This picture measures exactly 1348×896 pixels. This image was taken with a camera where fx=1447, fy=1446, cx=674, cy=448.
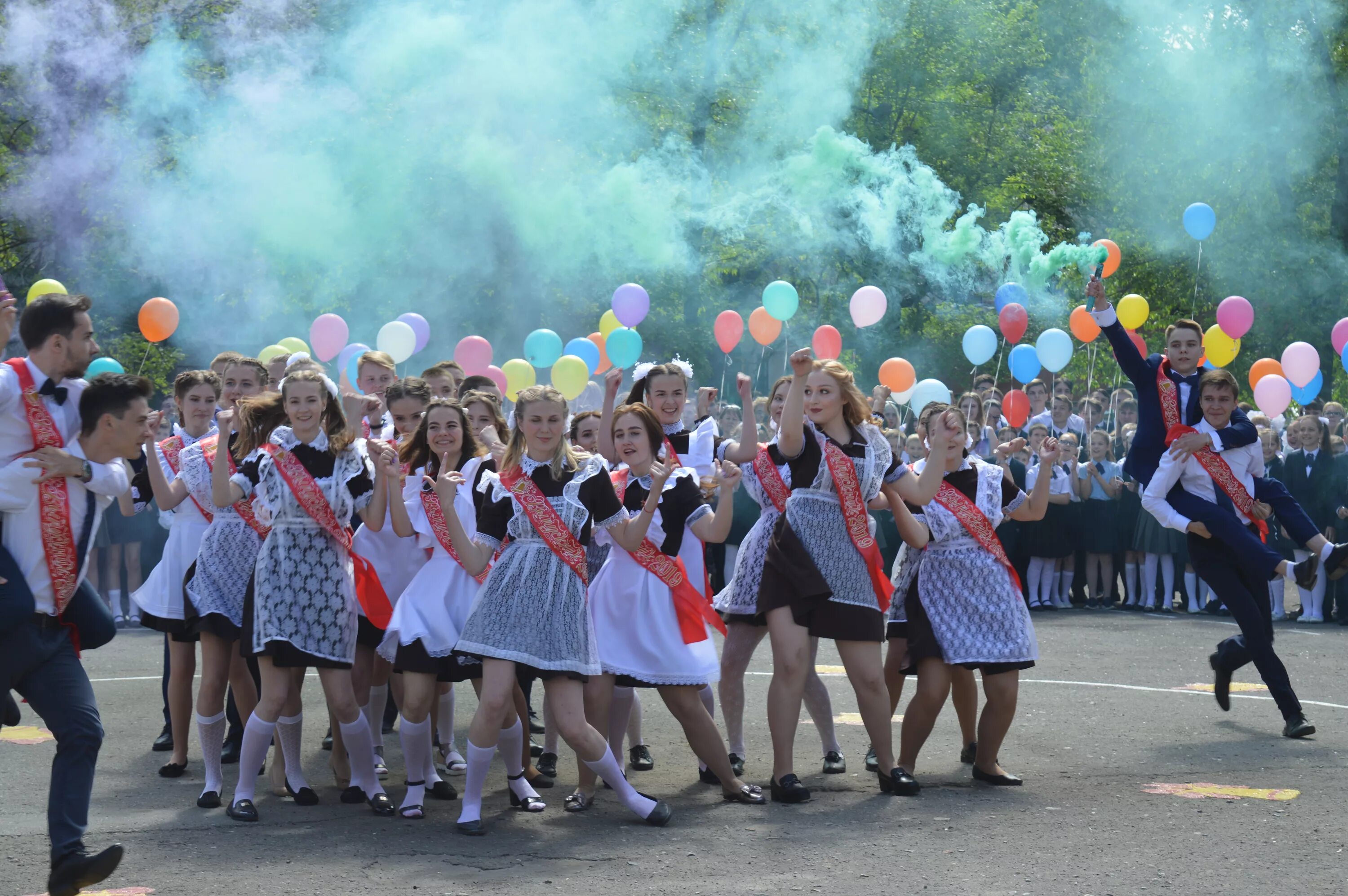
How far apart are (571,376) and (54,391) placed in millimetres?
9236

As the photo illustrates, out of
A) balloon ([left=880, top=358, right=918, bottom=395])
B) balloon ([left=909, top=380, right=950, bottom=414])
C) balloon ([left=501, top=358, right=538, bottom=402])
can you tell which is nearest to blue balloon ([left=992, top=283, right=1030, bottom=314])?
balloon ([left=909, top=380, right=950, bottom=414])

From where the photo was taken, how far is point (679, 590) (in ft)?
19.8

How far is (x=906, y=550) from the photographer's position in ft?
21.8

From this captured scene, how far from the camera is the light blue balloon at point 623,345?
1496 cm

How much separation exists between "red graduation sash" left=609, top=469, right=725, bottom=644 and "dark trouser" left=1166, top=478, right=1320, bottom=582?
121 inches

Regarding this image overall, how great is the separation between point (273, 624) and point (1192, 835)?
3.60 metres

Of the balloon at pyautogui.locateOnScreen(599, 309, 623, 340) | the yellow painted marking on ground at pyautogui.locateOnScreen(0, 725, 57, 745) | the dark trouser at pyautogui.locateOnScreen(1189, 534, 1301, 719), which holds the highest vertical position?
the balloon at pyautogui.locateOnScreen(599, 309, 623, 340)

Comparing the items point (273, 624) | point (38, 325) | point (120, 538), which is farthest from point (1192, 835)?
point (120, 538)

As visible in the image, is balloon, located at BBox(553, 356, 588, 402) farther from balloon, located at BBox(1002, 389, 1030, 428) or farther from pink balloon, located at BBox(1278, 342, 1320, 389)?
pink balloon, located at BBox(1278, 342, 1320, 389)

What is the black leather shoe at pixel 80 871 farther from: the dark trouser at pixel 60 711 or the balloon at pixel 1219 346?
the balloon at pixel 1219 346

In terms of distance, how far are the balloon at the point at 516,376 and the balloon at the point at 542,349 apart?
754 millimetres

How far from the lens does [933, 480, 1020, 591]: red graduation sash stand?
6.40 meters

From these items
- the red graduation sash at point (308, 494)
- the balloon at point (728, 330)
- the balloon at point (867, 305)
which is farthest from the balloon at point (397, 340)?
the red graduation sash at point (308, 494)

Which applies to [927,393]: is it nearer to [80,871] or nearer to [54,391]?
[54,391]
